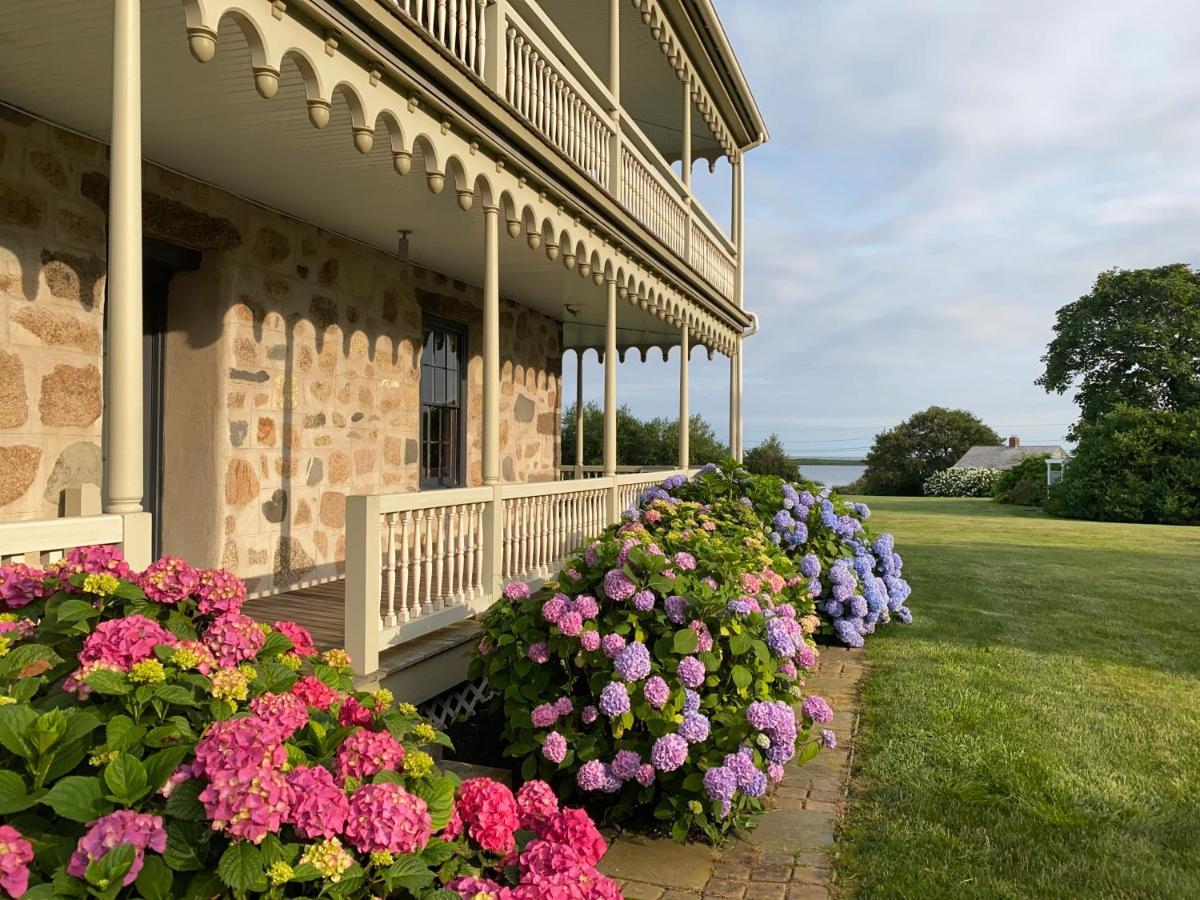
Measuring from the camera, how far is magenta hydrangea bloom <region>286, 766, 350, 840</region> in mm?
1527

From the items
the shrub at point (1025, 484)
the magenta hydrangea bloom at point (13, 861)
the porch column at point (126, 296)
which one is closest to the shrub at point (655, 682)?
the porch column at point (126, 296)

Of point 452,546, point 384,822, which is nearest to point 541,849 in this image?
point 384,822

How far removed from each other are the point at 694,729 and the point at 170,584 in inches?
75.4

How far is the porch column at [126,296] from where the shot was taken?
9.06 ft

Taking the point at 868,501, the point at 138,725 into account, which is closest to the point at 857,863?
the point at 138,725

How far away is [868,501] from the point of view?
2862cm

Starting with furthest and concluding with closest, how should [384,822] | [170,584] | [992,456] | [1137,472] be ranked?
[992,456] < [1137,472] < [170,584] < [384,822]

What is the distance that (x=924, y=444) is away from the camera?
4172cm

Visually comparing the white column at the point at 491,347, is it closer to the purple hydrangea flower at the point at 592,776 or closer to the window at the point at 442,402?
the purple hydrangea flower at the point at 592,776

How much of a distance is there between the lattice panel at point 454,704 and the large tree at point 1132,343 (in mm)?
29924

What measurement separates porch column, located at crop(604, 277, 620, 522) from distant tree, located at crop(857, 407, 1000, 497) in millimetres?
33437

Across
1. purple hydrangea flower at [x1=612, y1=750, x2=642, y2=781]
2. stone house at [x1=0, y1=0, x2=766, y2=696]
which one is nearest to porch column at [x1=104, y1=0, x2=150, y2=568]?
stone house at [x1=0, y1=0, x2=766, y2=696]

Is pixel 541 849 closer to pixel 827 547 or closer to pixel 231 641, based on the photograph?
pixel 231 641

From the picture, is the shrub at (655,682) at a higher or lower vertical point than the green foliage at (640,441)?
lower
